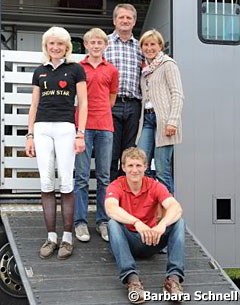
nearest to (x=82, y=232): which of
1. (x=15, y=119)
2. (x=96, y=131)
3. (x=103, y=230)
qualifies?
(x=103, y=230)

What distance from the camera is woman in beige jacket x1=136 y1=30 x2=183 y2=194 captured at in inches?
183

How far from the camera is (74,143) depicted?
435cm

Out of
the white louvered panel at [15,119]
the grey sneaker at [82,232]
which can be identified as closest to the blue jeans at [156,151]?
the grey sneaker at [82,232]

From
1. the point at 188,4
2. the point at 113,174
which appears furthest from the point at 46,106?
the point at 188,4

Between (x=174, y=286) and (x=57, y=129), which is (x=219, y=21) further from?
(x=174, y=286)

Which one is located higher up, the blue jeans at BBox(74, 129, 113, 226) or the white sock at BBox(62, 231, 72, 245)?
the blue jeans at BBox(74, 129, 113, 226)

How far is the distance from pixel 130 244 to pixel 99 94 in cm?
123

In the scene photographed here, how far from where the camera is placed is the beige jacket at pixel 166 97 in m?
4.64

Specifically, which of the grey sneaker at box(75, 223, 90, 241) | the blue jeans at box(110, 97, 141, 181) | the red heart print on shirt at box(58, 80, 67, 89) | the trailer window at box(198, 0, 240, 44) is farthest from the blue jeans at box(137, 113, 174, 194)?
the trailer window at box(198, 0, 240, 44)

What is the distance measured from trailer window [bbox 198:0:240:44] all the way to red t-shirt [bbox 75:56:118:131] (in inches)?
48.7

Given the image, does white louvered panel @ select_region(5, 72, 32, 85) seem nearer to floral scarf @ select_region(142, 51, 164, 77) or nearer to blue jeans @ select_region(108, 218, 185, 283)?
floral scarf @ select_region(142, 51, 164, 77)

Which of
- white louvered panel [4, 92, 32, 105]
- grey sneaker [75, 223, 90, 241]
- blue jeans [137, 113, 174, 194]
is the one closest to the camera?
grey sneaker [75, 223, 90, 241]

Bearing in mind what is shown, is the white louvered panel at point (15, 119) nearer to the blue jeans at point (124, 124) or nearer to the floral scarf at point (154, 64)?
the blue jeans at point (124, 124)

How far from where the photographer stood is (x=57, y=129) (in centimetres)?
432
